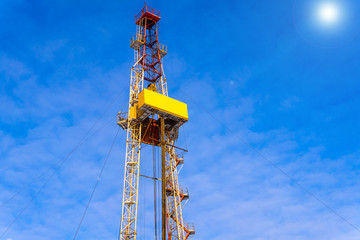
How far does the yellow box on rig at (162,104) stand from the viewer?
4266 cm

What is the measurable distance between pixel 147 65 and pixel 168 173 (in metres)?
16.0

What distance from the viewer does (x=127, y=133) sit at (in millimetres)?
44781

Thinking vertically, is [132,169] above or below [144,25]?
below

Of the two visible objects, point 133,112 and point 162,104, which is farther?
point 133,112

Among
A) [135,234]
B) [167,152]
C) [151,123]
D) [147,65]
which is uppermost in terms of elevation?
[147,65]

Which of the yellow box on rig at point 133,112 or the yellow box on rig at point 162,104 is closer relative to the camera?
the yellow box on rig at point 162,104

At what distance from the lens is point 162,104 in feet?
144

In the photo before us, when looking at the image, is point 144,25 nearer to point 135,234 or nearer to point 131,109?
point 131,109

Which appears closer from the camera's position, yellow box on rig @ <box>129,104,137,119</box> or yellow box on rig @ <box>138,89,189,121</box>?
yellow box on rig @ <box>138,89,189,121</box>

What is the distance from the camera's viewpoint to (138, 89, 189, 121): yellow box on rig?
42.7m

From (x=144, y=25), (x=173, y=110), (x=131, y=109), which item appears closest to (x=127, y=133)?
(x=131, y=109)

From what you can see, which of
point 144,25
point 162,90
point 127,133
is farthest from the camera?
point 144,25

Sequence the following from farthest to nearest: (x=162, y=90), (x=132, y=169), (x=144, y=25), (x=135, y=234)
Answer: (x=144, y=25), (x=162, y=90), (x=132, y=169), (x=135, y=234)

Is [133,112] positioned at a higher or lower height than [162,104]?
higher
